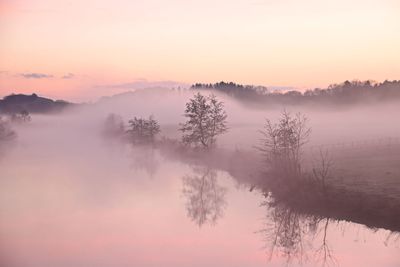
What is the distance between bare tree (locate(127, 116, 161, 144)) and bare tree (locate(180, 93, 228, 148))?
2238cm

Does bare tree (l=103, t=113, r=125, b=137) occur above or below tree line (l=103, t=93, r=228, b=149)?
below

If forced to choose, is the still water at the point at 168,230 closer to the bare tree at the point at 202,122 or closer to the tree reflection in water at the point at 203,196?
the tree reflection in water at the point at 203,196

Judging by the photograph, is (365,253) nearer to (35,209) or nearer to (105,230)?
(105,230)

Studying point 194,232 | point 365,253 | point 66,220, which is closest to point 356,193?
point 365,253

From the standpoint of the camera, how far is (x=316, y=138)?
6962cm

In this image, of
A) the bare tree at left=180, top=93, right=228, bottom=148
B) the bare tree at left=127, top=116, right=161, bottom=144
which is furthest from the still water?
the bare tree at left=127, top=116, right=161, bottom=144

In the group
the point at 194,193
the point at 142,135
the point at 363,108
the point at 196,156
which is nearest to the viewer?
the point at 194,193

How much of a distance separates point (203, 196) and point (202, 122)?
72.1 feet

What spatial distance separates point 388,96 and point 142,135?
6170cm

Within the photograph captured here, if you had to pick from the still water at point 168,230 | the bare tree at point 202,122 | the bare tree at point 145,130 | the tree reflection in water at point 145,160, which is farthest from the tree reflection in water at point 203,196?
the bare tree at point 145,130

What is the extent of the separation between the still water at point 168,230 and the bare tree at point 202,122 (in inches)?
559

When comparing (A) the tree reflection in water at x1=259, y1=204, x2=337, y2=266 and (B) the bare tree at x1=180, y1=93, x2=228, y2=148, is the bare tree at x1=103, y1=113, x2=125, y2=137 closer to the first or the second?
(B) the bare tree at x1=180, y1=93, x2=228, y2=148

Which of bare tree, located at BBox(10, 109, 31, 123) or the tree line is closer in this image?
the tree line

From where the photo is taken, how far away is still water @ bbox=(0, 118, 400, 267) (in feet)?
68.8
